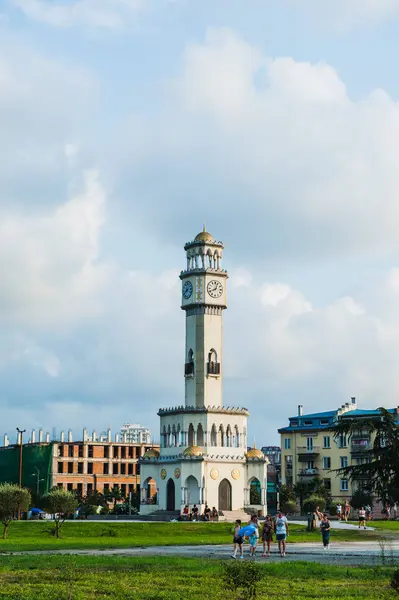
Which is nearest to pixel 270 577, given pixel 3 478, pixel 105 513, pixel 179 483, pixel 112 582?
pixel 112 582

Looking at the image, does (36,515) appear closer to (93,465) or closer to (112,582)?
(93,465)

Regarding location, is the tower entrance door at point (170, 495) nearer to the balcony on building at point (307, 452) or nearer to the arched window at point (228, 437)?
the arched window at point (228, 437)

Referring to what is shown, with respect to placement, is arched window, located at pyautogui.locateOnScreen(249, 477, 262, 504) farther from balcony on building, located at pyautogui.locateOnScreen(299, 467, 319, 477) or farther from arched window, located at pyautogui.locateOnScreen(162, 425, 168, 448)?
arched window, located at pyautogui.locateOnScreen(162, 425, 168, 448)

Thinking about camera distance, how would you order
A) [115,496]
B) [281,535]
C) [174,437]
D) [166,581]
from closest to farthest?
[166,581], [281,535], [174,437], [115,496]

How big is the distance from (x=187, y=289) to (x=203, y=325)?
4.81 metres

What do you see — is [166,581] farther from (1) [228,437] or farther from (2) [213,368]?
(2) [213,368]

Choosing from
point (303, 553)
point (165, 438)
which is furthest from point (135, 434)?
point (303, 553)

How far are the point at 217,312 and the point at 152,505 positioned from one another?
22.0 metres

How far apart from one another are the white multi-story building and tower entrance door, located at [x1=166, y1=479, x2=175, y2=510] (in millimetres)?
55675

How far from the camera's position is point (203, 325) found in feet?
325

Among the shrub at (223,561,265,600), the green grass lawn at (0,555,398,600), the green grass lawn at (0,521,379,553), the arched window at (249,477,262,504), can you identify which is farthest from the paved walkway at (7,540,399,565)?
the arched window at (249,477,262,504)

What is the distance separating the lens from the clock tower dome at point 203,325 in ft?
322

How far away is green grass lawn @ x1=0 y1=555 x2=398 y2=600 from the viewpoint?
904 inches

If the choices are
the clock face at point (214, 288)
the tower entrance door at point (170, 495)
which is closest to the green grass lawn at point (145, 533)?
the tower entrance door at point (170, 495)
